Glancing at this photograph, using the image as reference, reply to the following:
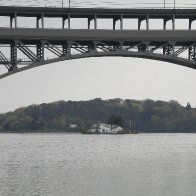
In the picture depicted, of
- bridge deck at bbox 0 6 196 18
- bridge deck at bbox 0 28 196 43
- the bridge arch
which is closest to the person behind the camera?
the bridge arch

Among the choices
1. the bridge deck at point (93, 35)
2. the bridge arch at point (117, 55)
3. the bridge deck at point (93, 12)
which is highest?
the bridge deck at point (93, 12)

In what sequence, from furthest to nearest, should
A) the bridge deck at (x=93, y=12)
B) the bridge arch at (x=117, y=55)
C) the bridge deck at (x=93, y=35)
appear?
the bridge deck at (x=93, y=12), the bridge deck at (x=93, y=35), the bridge arch at (x=117, y=55)

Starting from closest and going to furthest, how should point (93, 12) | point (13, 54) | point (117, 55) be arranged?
point (13, 54)
point (117, 55)
point (93, 12)

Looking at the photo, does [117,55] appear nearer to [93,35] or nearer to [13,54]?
[93,35]

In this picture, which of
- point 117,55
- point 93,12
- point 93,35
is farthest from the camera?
point 93,12

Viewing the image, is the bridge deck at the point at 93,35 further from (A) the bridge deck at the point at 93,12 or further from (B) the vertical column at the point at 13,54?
(A) the bridge deck at the point at 93,12

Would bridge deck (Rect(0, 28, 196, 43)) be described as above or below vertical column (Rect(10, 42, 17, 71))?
above

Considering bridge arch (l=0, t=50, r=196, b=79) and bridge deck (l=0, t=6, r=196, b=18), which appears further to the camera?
bridge deck (l=0, t=6, r=196, b=18)

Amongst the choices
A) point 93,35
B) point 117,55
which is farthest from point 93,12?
point 117,55

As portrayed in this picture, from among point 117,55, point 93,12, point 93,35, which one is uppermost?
point 93,12

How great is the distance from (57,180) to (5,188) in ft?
16.0

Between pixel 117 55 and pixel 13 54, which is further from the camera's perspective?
pixel 117 55

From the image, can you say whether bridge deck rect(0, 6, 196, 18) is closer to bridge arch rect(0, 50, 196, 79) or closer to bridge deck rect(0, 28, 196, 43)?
bridge deck rect(0, 28, 196, 43)

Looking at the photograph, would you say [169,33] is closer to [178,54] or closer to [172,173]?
[178,54]
